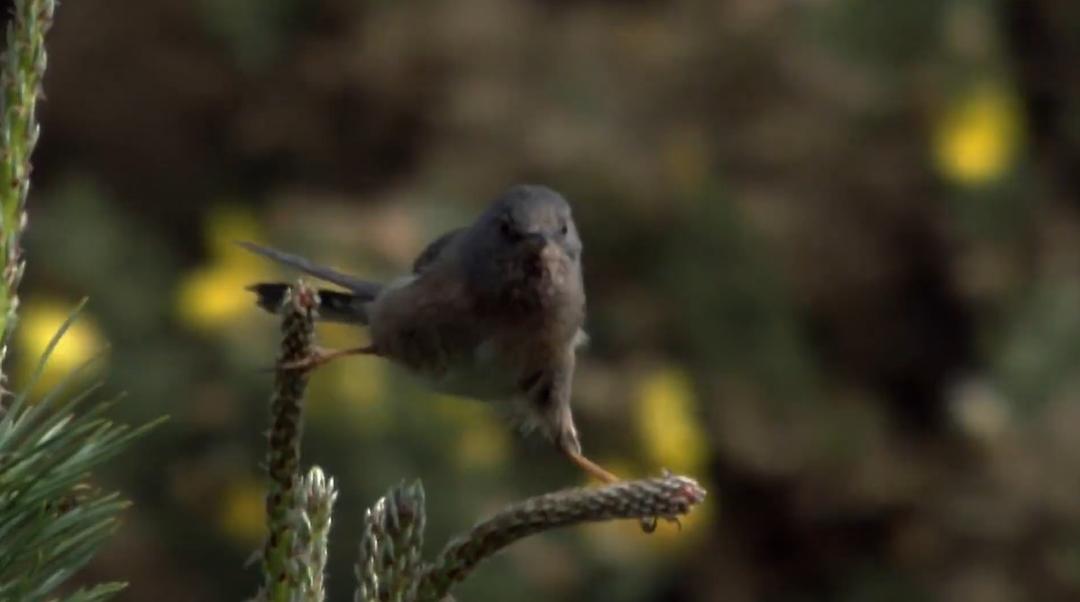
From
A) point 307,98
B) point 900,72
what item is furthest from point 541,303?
point 307,98

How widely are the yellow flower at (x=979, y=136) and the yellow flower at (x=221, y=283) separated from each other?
6.33 feet

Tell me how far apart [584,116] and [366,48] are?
819mm

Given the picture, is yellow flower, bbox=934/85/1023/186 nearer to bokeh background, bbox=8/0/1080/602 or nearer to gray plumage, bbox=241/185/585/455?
bokeh background, bbox=8/0/1080/602

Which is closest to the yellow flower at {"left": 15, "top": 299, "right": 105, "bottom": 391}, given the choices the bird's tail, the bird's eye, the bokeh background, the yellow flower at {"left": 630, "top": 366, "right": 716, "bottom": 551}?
the bokeh background

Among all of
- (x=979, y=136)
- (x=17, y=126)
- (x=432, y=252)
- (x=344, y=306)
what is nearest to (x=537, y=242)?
(x=432, y=252)

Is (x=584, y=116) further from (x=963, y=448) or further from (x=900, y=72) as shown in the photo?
(x=963, y=448)

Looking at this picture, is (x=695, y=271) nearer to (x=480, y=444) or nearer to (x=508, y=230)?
(x=480, y=444)

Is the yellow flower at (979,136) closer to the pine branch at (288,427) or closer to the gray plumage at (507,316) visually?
the gray plumage at (507,316)

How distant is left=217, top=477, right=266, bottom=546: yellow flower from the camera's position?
4621 millimetres

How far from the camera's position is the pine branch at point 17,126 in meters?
1.09

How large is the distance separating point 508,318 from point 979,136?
3095mm

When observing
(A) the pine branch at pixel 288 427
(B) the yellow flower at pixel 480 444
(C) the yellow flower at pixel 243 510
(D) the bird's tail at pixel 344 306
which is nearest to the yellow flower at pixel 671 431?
(B) the yellow flower at pixel 480 444

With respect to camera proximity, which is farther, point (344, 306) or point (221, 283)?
point (221, 283)

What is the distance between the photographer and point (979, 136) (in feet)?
16.8
